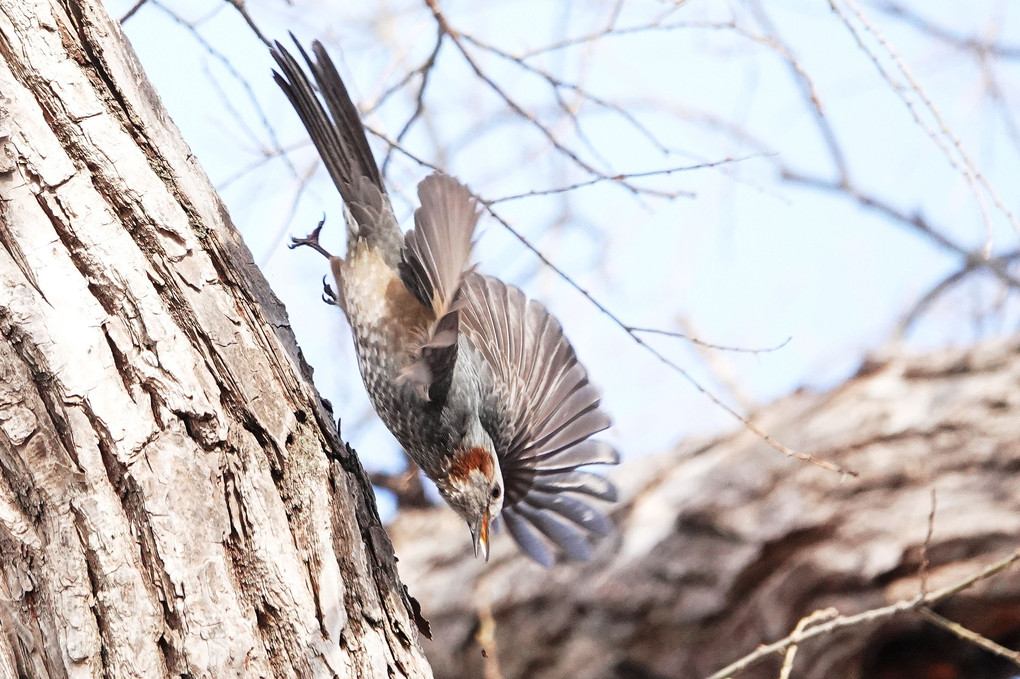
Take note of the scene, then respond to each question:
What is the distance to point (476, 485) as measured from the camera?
122 inches

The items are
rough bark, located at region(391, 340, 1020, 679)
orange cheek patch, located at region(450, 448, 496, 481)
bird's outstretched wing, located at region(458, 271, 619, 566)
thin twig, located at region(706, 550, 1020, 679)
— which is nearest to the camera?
thin twig, located at region(706, 550, 1020, 679)

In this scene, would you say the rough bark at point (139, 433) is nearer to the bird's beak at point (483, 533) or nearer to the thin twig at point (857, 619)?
the thin twig at point (857, 619)

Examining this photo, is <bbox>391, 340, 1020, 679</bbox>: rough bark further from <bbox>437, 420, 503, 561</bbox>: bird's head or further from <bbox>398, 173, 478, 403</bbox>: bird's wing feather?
<bbox>398, 173, 478, 403</bbox>: bird's wing feather

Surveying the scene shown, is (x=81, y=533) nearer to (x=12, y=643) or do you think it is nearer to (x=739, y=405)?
(x=12, y=643)

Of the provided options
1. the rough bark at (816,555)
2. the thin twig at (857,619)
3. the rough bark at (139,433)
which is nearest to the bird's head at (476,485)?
the rough bark at (816,555)

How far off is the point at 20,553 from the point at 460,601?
3015mm

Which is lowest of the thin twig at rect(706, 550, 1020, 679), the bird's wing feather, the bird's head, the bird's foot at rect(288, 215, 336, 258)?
the thin twig at rect(706, 550, 1020, 679)

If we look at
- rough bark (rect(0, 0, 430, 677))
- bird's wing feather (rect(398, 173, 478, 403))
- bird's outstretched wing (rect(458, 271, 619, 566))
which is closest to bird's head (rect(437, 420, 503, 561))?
bird's outstretched wing (rect(458, 271, 619, 566))

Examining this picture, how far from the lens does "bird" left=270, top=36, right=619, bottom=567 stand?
2.46 meters

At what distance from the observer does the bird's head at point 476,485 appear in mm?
3070

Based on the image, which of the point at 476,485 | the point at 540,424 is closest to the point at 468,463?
the point at 476,485

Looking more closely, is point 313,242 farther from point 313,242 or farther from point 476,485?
point 476,485

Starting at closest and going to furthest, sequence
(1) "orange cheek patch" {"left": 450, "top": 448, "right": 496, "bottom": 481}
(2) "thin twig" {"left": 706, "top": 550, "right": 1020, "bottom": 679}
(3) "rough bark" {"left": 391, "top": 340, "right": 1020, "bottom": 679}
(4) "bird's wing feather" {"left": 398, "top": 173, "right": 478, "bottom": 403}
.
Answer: (4) "bird's wing feather" {"left": 398, "top": 173, "right": 478, "bottom": 403} → (2) "thin twig" {"left": 706, "top": 550, "right": 1020, "bottom": 679} → (1) "orange cheek patch" {"left": 450, "top": 448, "right": 496, "bottom": 481} → (3) "rough bark" {"left": 391, "top": 340, "right": 1020, "bottom": 679}

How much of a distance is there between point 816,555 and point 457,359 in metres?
1.93
